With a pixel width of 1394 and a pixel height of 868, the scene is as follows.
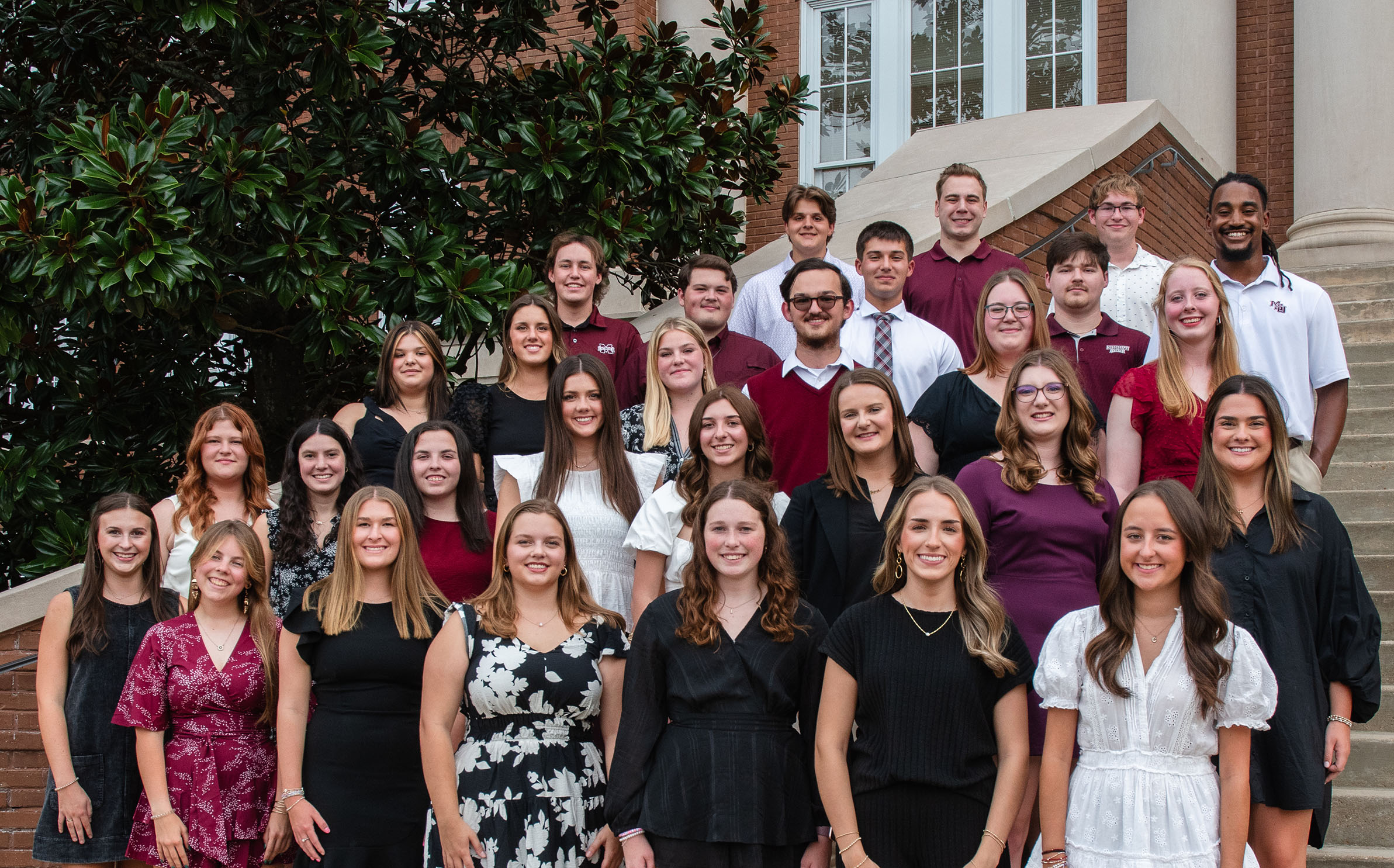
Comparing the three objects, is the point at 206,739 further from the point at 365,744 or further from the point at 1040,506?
the point at 1040,506

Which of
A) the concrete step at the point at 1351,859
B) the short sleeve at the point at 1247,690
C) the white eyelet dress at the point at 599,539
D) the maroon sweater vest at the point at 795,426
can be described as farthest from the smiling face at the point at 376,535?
the concrete step at the point at 1351,859

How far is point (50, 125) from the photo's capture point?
19.1 ft

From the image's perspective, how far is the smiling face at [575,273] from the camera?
19.5 ft

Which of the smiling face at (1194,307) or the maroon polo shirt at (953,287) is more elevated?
the maroon polo shirt at (953,287)

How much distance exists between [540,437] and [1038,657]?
2258 mm

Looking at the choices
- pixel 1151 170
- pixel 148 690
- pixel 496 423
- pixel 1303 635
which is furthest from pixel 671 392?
pixel 1151 170

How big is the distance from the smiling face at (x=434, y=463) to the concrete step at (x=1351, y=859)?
3.31 m

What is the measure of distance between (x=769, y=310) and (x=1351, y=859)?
3.66m

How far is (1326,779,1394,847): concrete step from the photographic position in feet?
15.1

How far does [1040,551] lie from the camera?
4.04 m

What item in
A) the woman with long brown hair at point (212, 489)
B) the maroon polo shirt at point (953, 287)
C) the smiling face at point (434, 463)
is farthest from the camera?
the maroon polo shirt at point (953, 287)

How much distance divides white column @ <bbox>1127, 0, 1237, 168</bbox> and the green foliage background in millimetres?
4611

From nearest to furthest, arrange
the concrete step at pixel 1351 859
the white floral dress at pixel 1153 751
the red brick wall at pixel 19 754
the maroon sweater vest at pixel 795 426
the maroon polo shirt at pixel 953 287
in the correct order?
1. the white floral dress at pixel 1153 751
2. the concrete step at pixel 1351 859
3. the maroon sweater vest at pixel 795 426
4. the red brick wall at pixel 19 754
5. the maroon polo shirt at pixel 953 287

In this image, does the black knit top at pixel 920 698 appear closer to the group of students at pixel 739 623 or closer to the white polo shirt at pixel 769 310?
the group of students at pixel 739 623
